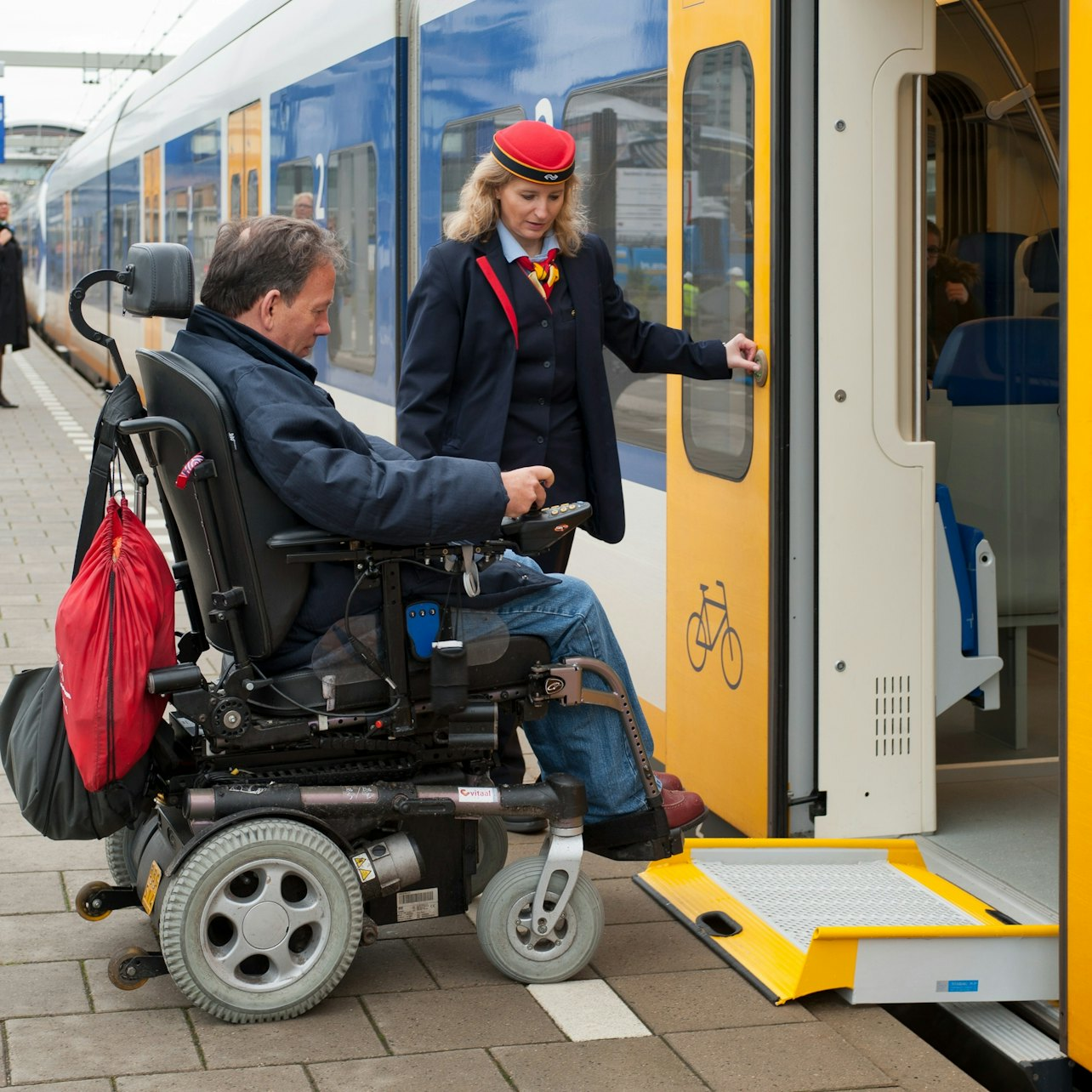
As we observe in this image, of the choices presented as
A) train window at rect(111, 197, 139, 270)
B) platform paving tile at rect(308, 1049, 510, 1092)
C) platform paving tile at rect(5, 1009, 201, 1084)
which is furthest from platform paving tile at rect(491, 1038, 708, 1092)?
train window at rect(111, 197, 139, 270)

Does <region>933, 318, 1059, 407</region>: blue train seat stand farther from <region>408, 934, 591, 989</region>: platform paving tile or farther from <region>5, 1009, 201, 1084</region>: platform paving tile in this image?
<region>5, 1009, 201, 1084</region>: platform paving tile

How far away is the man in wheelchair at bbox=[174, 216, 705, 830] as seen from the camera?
3322mm

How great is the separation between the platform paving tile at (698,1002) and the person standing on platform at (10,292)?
52.0ft

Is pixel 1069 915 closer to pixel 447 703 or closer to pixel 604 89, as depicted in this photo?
→ pixel 447 703

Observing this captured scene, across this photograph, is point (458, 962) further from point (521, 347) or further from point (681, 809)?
point (521, 347)

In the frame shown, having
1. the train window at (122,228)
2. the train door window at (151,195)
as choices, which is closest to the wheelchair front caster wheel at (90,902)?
the train door window at (151,195)

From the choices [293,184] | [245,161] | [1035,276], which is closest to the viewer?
[1035,276]

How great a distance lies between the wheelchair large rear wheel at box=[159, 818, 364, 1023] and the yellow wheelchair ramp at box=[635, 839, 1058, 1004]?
0.85m

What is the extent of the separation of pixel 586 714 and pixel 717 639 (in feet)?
3.28

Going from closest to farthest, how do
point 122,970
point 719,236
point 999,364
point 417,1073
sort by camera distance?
point 417,1073
point 122,970
point 719,236
point 999,364

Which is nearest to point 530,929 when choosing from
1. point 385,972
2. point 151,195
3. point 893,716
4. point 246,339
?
point 385,972

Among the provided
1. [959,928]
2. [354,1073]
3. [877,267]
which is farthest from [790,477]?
[354,1073]

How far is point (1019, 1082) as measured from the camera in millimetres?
3312

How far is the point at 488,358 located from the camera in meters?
4.26
